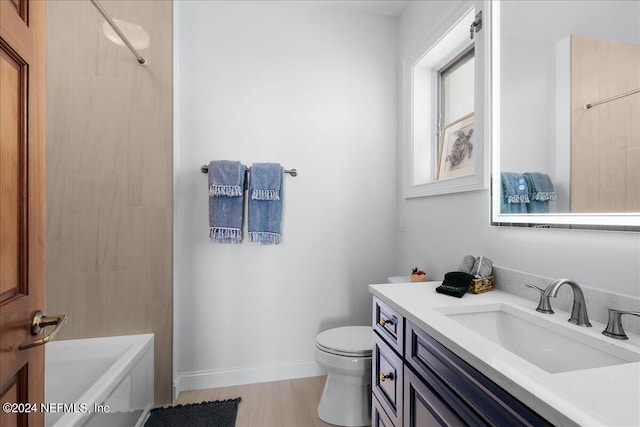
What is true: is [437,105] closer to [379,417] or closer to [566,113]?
[566,113]

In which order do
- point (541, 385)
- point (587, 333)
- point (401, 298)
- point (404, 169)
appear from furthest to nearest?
point (404, 169)
point (401, 298)
point (587, 333)
point (541, 385)

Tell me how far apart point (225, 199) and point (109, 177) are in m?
0.67

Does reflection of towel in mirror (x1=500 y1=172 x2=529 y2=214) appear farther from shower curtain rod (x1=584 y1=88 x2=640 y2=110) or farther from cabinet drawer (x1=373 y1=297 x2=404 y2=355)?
cabinet drawer (x1=373 y1=297 x2=404 y2=355)

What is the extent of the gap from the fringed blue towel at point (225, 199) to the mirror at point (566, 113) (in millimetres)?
1401

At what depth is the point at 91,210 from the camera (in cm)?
176

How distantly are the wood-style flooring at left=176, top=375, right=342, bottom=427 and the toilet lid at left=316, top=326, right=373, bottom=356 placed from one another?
43cm

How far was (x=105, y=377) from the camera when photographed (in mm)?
1325

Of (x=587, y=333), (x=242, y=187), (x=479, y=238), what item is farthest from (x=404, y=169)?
(x=587, y=333)

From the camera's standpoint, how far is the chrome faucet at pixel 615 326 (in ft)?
2.60

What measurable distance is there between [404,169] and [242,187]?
112 centimetres

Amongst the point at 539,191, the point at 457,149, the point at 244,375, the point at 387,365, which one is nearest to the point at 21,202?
the point at 387,365

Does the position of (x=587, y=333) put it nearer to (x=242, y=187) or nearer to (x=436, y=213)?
(x=436, y=213)

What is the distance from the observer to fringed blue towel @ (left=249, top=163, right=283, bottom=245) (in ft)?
6.32

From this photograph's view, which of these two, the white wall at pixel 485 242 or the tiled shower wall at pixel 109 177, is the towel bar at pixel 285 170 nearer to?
the tiled shower wall at pixel 109 177
